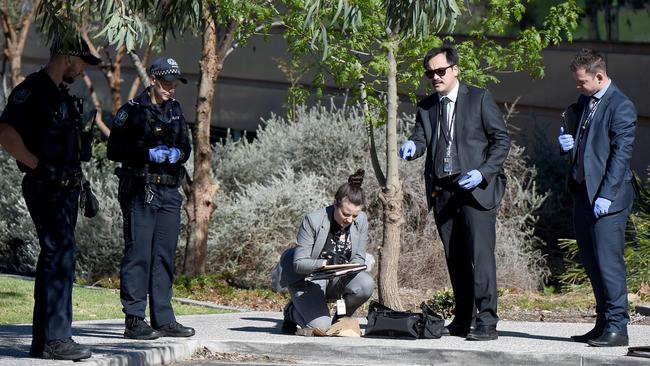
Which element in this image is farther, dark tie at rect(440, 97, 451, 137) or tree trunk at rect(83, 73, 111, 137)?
tree trunk at rect(83, 73, 111, 137)

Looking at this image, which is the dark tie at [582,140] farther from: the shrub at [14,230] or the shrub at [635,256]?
the shrub at [14,230]

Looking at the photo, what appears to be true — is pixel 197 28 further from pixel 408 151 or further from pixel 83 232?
pixel 83 232

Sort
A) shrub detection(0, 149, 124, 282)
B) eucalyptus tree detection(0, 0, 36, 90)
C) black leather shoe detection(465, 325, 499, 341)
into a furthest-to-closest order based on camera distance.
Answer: eucalyptus tree detection(0, 0, 36, 90) → shrub detection(0, 149, 124, 282) → black leather shoe detection(465, 325, 499, 341)

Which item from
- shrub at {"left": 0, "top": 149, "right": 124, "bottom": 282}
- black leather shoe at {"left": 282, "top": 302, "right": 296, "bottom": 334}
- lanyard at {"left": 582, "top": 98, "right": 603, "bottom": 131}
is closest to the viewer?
lanyard at {"left": 582, "top": 98, "right": 603, "bottom": 131}

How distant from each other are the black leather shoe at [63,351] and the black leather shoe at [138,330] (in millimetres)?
1109

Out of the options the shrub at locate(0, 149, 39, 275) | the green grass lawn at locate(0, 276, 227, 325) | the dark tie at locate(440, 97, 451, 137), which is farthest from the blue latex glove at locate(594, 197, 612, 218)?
the shrub at locate(0, 149, 39, 275)

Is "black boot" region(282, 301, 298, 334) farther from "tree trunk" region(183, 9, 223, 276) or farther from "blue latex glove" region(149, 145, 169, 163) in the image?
"tree trunk" region(183, 9, 223, 276)

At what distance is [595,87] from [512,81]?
8223mm

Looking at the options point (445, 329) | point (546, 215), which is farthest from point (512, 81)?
point (445, 329)

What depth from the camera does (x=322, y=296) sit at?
9391 mm

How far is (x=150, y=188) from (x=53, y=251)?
1.28 meters

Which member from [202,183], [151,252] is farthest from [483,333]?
[202,183]

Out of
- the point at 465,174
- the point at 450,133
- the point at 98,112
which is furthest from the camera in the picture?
the point at 98,112

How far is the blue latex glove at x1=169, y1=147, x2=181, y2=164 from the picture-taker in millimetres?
8680
